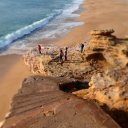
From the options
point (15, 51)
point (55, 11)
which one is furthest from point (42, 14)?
point (15, 51)

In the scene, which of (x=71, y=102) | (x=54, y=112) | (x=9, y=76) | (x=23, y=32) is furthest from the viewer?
(x=23, y=32)

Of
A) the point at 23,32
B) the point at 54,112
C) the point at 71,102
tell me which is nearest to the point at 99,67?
the point at 71,102

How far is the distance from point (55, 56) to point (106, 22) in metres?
15.0

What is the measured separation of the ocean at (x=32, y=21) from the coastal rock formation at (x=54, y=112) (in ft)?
45.0

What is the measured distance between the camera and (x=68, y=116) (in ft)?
21.4

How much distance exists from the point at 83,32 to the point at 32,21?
23.9 feet

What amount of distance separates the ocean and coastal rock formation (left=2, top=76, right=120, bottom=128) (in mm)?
13721

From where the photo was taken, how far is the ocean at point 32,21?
2372 centimetres

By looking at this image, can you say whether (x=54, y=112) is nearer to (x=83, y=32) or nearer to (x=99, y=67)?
(x=99, y=67)

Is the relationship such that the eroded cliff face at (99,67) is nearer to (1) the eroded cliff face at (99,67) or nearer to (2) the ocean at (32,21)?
(1) the eroded cliff face at (99,67)

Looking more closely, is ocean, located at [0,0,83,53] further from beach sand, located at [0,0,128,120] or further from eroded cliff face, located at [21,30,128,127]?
eroded cliff face, located at [21,30,128,127]

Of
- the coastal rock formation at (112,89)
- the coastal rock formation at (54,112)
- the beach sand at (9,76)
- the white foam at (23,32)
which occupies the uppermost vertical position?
the white foam at (23,32)

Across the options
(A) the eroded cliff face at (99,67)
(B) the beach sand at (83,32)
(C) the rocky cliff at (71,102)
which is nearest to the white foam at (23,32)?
(B) the beach sand at (83,32)

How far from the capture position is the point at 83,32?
25.0 metres
